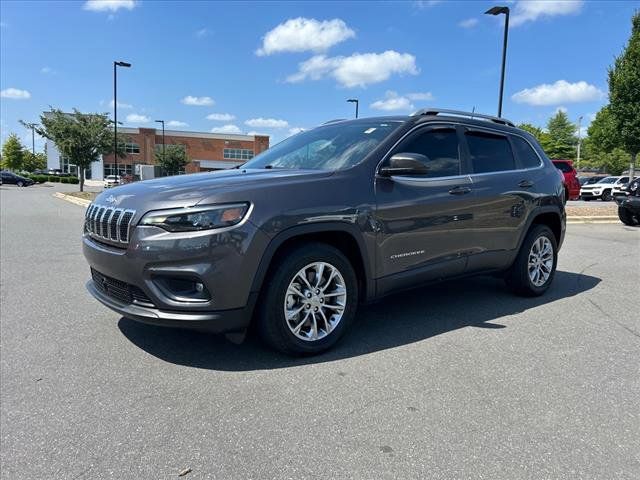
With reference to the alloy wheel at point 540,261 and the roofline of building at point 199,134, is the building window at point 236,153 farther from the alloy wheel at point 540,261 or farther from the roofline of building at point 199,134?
the alloy wheel at point 540,261

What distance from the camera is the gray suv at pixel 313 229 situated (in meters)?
3.23

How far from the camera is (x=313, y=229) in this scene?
3535mm

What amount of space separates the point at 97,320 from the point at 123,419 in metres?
1.97

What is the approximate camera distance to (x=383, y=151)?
4055 millimetres

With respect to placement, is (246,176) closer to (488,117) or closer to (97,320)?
(97,320)

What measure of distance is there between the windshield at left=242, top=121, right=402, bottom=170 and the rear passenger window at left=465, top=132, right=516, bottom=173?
0.99 metres

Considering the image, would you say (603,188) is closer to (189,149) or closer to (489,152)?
(489,152)

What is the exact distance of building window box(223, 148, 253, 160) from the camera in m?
84.8

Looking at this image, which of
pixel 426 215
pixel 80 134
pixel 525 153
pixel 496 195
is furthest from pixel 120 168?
pixel 426 215

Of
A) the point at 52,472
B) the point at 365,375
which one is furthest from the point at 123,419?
the point at 365,375

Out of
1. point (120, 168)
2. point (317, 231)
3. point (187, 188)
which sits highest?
point (120, 168)

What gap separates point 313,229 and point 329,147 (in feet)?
3.83

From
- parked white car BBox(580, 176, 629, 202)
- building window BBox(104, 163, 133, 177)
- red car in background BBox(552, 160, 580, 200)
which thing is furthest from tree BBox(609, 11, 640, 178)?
building window BBox(104, 163, 133, 177)

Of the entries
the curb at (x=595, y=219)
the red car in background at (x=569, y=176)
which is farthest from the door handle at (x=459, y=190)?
the red car in background at (x=569, y=176)
